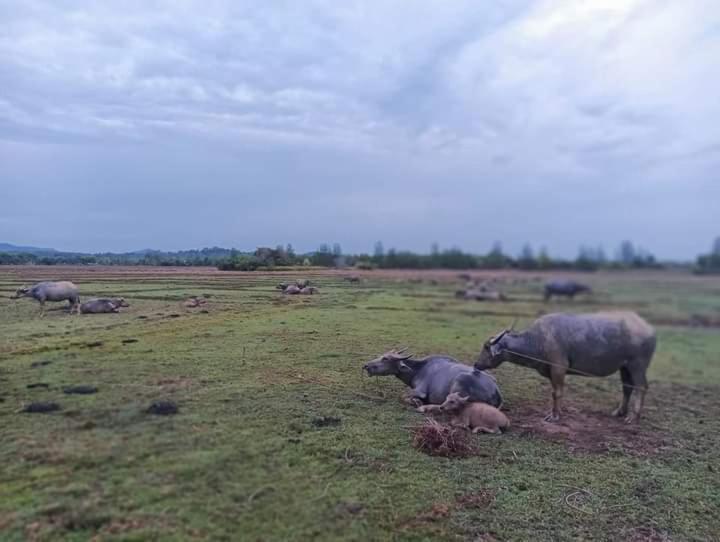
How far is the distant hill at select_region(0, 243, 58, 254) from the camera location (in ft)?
11.3

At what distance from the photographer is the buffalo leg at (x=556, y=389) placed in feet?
16.3

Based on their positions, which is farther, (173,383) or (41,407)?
(173,383)

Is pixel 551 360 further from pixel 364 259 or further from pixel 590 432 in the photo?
pixel 364 259

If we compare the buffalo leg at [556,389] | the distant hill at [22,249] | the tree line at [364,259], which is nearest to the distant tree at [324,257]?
the tree line at [364,259]

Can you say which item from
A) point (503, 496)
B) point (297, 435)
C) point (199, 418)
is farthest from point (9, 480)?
point (503, 496)

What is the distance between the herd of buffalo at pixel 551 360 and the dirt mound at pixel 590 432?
0.16 m

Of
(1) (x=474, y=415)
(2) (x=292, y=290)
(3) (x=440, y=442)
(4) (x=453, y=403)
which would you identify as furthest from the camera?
(4) (x=453, y=403)

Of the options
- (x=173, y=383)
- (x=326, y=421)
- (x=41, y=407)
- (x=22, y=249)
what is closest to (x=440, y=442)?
(x=326, y=421)

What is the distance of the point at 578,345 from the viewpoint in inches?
203

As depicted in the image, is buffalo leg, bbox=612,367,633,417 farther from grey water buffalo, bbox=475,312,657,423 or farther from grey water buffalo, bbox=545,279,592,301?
grey water buffalo, bbox=545,279,592,301

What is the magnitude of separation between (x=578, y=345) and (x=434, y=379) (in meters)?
1.55

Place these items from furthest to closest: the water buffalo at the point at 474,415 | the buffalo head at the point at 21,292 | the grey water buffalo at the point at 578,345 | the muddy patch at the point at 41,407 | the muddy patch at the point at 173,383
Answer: the grey water buffalo at the point at 578,345 < the water buffalo at the point at 474,415 < the buffalo head at the point at 21,292 < the muddy patch at the point at 173,383 < the muddy patch at the point at 41,407

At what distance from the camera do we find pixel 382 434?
3746 millimetres

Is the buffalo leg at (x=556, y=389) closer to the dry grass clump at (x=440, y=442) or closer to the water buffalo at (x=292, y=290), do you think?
the dry grass clump at (x=440, y=442)
